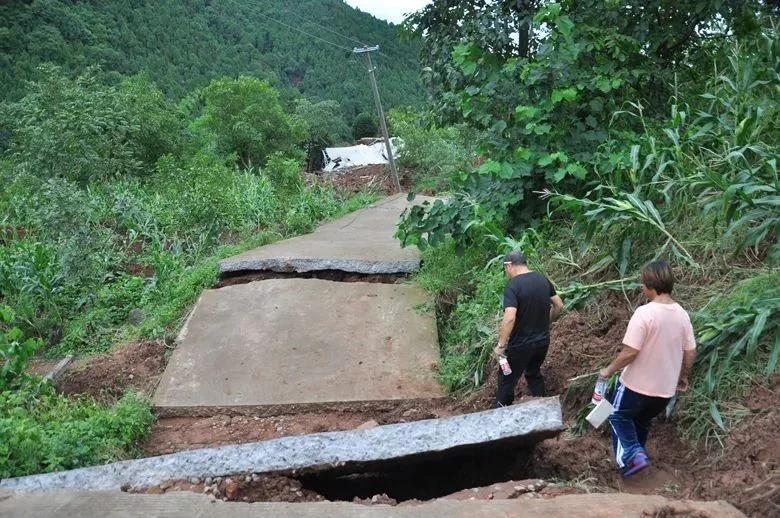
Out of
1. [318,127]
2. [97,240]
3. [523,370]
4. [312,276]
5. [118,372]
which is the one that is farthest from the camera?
[318,127]

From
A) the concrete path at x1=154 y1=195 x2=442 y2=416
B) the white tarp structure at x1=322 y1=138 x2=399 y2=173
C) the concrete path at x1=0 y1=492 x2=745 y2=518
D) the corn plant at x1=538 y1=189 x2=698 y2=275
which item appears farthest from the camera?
the white tarp structure at x1=322 y1=138 x2=399 y2=173

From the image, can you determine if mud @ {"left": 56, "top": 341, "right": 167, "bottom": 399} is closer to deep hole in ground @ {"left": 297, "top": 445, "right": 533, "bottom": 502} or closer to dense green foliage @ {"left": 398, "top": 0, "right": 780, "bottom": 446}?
deep hole in ground @ {"left": 297, "top": 445, "right": 533, "bottom": 502}

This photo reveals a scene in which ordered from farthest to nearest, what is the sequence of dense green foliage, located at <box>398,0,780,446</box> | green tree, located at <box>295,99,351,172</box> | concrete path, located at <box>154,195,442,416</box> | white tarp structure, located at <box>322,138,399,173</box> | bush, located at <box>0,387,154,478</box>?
green tree, located at <box>295,99,351,172</box> < white tarp structure, located at <box>322,138,399,173</box> < concrete path, located at <box>154,195,442,416</box> < dense green foliage, located at <box>398,0,780,446</box> < bush, located at <box>0,387,154,478</box>

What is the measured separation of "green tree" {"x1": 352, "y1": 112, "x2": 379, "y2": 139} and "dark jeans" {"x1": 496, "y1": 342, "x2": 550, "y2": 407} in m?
31.3

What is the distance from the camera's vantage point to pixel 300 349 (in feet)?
16.2

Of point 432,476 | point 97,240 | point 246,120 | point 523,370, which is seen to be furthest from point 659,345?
point 246,120

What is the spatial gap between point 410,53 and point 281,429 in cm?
4403

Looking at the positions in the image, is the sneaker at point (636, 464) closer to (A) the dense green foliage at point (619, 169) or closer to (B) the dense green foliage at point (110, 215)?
(A) the dense green foliage at point (619, 169)

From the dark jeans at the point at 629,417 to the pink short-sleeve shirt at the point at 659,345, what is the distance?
51 mm

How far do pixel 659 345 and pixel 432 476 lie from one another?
1293mm

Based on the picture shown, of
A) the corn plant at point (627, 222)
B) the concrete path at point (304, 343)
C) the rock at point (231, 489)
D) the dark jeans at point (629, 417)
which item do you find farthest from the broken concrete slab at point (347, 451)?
Answer: the corn plant at point (627, 222)

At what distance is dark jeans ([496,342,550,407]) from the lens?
3.62 m

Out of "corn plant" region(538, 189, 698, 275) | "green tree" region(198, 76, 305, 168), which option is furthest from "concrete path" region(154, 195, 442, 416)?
"green tree" region(198, 76, 305, 168)

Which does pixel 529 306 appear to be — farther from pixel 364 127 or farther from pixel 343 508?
pixel 364 127
